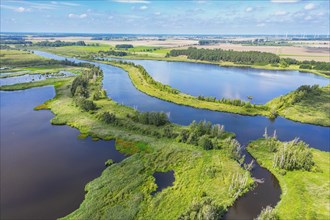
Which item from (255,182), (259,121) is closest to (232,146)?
(255,182)

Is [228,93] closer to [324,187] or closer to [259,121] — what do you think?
[259,121]

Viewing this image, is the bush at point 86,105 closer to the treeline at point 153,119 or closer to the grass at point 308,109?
the treeline at point 153,119

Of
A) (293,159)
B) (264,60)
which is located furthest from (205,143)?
(264,60)

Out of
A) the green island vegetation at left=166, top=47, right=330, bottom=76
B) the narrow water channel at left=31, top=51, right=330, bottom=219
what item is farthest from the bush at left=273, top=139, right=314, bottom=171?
the green island vegetation at left=166, top=47, right=330, bottom=76

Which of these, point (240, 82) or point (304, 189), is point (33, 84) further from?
point (304, 189)

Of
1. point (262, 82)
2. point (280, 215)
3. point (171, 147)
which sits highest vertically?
point (262, 82)

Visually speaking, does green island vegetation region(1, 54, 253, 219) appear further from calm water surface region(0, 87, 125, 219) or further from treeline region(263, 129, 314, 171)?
treeline region(263, 129, 314, 171)
